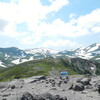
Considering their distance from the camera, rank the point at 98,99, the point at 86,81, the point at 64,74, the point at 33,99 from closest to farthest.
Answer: the point at 33,99 → the point at 98,99 → the point at 86,81 → the point at 64,74

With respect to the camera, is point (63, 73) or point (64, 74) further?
point (64, 74)

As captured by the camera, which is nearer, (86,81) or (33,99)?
(33,99)

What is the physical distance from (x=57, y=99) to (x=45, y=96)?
7.67 ft

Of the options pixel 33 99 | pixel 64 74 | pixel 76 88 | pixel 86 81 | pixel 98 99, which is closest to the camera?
pixel 33 99

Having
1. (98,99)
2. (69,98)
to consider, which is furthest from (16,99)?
(98,99)

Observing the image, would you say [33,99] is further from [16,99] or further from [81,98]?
[81,98]

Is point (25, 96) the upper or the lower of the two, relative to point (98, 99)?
upper

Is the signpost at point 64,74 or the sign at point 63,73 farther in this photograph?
the signpost at point 64,74

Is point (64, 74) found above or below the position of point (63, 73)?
below

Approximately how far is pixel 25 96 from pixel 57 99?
6064mm

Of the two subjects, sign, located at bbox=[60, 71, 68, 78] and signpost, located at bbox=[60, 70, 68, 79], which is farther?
signpost, located at bbox=[60, 70, 68, 79]

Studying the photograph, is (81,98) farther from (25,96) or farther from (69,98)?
(25,96)

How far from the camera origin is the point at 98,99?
3347cm

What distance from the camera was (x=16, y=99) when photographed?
32.4 m
